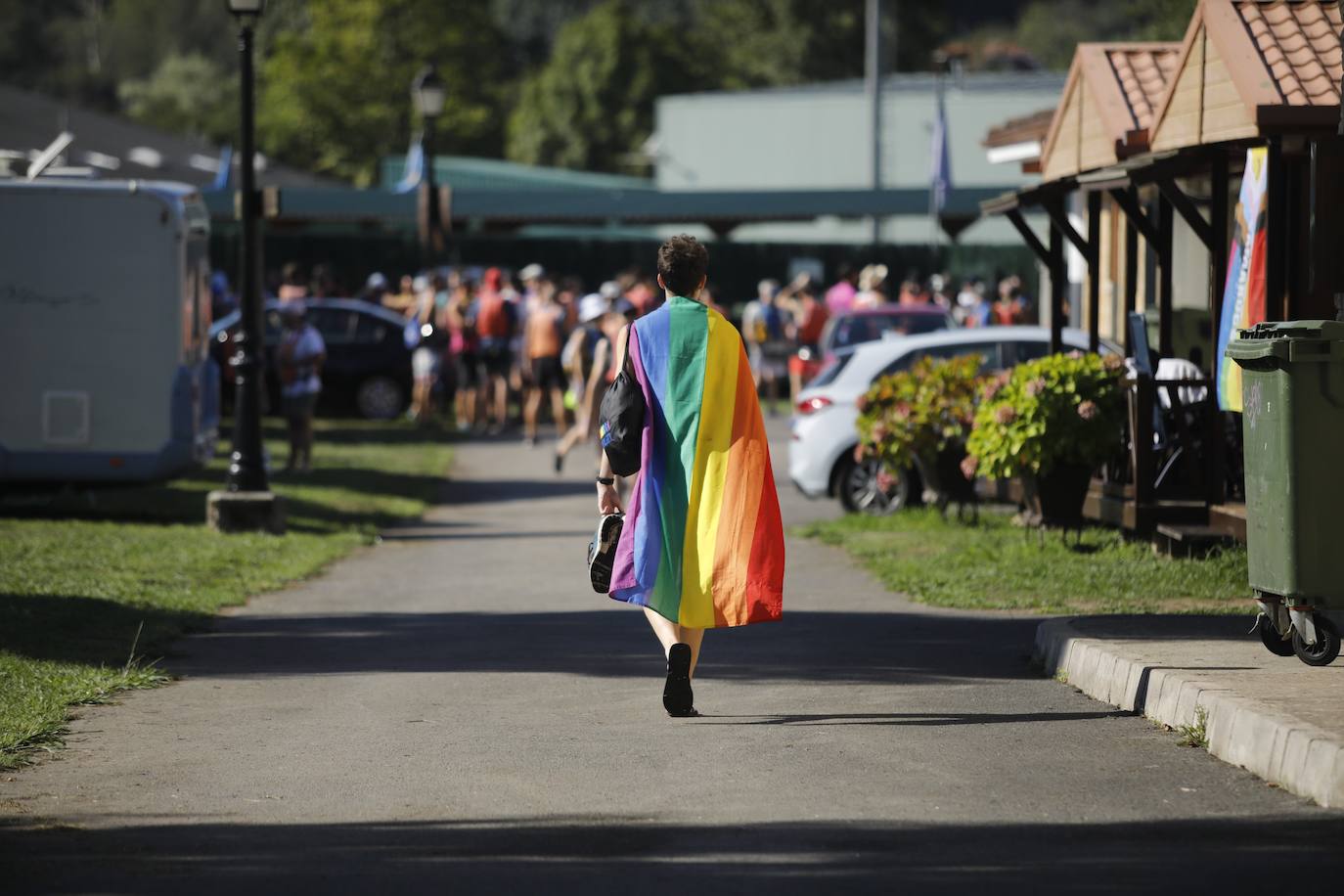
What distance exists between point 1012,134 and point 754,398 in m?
15.3

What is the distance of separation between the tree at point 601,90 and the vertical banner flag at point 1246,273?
87.6 metres

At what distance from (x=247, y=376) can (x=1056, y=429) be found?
21.2ft

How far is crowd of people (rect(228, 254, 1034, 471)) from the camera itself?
22250 mm

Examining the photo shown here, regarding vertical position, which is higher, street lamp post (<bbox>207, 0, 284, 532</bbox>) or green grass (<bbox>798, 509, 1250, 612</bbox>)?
street lamp post (<bbox>207, 0, 284, 532</bbox>)

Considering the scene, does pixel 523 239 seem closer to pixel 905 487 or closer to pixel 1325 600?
pixel 905 487

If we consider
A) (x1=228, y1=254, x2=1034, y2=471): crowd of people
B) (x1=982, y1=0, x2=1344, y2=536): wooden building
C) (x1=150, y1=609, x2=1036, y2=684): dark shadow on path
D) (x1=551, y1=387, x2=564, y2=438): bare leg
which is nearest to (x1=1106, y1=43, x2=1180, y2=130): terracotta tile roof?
(x1=982, y1=0, x2=1344, y2=536): wooden building

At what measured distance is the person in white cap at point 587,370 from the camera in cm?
1800

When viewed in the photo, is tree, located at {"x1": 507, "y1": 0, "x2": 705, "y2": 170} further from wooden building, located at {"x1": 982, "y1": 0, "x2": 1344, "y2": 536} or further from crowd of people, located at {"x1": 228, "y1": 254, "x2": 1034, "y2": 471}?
wooden building, located at {"x1": 982, "y1": 0, "x2": 1344, "y2": 536}

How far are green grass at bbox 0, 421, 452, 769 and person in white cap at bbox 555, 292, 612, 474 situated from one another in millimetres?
1475

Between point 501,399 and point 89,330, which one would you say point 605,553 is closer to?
point 89,330

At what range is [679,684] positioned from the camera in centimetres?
823

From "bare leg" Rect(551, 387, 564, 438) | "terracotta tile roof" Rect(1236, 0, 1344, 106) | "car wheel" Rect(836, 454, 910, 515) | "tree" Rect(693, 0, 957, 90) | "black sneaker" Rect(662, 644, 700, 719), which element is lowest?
"black sneaker" Rect(662, 644, 700, 719)

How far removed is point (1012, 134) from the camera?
2288cm

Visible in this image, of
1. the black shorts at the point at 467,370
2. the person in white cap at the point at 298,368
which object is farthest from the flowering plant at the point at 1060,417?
the black shorts at the point at 467,370
